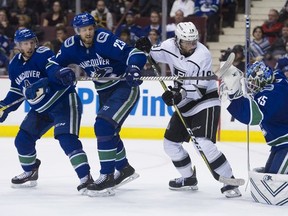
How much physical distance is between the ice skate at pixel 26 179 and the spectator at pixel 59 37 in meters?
3.58

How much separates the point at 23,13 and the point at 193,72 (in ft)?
16.9

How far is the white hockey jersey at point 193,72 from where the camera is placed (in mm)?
5410

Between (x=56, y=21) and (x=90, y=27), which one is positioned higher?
(x=90, y=27)

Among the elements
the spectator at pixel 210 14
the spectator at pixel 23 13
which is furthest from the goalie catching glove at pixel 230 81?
the spectator at pixel 23 13

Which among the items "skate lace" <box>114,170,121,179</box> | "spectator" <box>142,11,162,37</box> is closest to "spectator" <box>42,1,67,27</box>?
"spectator" <box>142,11,162,37</box>

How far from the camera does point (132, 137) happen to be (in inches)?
342

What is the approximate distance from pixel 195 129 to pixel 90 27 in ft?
3.01

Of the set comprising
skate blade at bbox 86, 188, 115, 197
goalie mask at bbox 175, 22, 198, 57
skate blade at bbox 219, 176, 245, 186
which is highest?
goalie mask at bbox 175, 22, 198, 57

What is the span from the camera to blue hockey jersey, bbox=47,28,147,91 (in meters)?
5.46

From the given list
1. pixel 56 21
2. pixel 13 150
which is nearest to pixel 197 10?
pixel 56 21

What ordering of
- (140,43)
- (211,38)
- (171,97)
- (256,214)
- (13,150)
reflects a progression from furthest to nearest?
(211,38) → (13,150) → (140,43) → (171,97) → (256,214)

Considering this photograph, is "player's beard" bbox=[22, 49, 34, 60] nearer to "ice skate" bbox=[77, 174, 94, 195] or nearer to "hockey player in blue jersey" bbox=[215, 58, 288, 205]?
"ice skate" bbox=[77, 174, 94, 195]

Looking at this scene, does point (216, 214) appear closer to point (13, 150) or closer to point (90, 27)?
point (90, 27)

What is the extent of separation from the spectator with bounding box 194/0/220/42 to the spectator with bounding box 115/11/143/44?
733 millimetres
